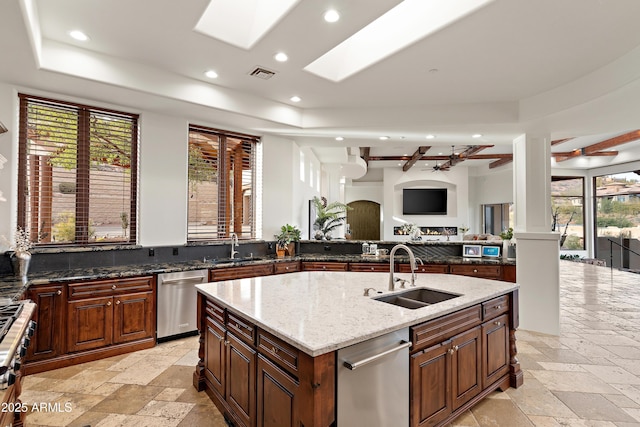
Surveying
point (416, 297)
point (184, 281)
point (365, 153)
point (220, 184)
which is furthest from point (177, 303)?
point (365, 153)

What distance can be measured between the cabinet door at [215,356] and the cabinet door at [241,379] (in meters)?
0.11

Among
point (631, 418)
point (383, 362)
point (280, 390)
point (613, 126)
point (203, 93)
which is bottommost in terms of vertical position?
point (631, 418)

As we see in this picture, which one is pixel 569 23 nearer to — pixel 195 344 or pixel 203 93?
pixel 203 93

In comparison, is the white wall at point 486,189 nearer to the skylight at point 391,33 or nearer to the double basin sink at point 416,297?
the skylight at point 391,33

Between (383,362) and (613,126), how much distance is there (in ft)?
15.1

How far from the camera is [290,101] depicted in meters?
4.42

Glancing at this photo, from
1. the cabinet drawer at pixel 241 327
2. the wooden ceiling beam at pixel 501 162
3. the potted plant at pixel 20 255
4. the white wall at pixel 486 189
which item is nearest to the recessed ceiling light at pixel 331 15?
the cabinet drawer at pixel 241 327

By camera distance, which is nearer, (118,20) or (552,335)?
(118,20)

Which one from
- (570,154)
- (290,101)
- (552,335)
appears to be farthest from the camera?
(570,154)

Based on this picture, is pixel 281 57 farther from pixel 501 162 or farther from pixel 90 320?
pixel 501 162

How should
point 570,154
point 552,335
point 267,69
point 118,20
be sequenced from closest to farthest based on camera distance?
point 118,20 → point 267,69 → point 552,335 → point 570,154

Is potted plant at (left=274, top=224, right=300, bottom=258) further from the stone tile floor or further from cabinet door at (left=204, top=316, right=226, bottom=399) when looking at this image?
cabinet door at (left=204, top=316, right=226, bottom=399)

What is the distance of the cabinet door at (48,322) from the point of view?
9.62 ft

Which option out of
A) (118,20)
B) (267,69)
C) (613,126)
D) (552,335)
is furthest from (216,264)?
(613,126)
